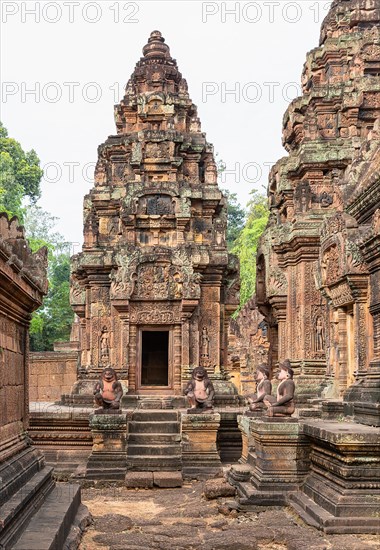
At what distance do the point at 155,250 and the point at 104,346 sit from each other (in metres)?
2.48

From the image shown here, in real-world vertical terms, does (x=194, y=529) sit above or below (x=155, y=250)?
below

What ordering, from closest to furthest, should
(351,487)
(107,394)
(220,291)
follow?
1. (351,487)
2. (107,394)
3. (220,291)

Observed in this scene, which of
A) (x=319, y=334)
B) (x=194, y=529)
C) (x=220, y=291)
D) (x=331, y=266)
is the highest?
(x=220, y=291)

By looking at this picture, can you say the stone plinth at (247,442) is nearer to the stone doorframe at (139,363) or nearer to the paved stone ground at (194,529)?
the paved stone ground at (194,529)

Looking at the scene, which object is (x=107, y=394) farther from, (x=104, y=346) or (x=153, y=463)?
(x=104, y=346)

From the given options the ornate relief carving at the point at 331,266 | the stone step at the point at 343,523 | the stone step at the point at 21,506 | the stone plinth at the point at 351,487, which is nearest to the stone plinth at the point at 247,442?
the ornate relief carving at the point at 331,266

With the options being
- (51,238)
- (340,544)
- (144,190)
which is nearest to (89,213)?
(144,190)

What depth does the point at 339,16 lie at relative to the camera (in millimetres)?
17172

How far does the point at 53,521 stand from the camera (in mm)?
5723

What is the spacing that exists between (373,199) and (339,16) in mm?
10362

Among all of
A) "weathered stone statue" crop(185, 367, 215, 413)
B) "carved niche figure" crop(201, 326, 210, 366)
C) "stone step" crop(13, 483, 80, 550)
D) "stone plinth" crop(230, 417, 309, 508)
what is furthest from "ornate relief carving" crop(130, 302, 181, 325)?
"stone step" crop(13, 483, 80, 550)

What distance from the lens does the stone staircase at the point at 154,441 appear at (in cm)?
1191

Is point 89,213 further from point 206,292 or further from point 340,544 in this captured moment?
point 340,544

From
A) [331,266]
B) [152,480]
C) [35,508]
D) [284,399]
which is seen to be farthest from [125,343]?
[35,508]
